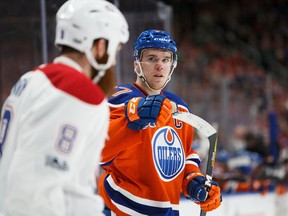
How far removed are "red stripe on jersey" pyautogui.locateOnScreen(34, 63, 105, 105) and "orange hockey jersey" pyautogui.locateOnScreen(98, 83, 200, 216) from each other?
0.97m

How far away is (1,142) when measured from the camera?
1.92m

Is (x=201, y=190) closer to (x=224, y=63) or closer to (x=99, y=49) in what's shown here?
(x=99, y=49)

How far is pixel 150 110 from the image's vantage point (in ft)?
8.20

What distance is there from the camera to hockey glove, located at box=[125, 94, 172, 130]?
8.15ft

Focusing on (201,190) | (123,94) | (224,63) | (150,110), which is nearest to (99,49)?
(150,110)

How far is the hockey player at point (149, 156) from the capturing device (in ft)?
9.37

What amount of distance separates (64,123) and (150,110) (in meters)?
0.77

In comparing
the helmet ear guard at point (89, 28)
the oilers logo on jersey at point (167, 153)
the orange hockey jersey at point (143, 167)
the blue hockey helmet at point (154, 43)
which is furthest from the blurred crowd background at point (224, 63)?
the helmet ear guard at point (89, 28)

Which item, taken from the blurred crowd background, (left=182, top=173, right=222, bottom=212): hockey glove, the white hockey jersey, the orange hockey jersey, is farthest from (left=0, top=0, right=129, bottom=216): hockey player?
the blurred crowd background

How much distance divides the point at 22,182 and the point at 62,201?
109mm

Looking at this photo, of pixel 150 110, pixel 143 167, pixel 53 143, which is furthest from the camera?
pixel 143 167

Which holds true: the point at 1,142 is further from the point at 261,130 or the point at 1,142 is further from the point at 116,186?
the point at 261,130

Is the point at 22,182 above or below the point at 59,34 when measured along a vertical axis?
below

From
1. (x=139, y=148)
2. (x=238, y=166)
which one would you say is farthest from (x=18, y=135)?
(x=238, y=166)
